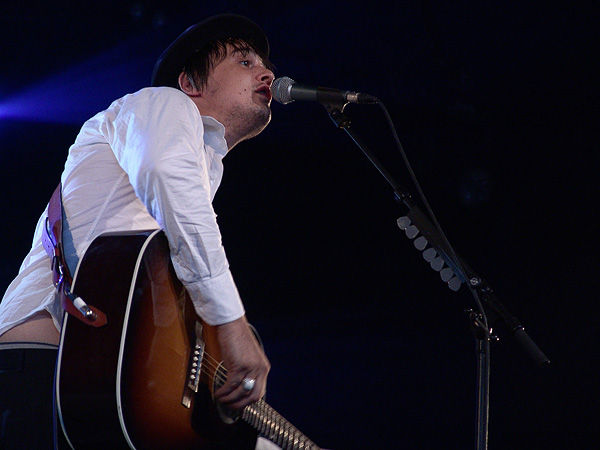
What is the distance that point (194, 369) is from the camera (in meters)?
1.36

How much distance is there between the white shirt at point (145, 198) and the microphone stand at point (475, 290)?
1.83 feet

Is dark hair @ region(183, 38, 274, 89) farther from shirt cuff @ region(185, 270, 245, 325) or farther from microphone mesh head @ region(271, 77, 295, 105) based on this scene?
shirt cuff @ region(185, 270, 245, 325)

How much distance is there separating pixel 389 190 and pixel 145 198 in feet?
13.4

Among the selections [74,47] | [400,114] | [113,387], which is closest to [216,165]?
[113,387]

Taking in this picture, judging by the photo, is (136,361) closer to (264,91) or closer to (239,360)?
(239,360)

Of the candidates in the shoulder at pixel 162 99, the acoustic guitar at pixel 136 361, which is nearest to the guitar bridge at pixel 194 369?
the acoustic guitar at pixel 136 361

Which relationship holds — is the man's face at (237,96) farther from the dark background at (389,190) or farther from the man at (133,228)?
the dark background at (389,190)

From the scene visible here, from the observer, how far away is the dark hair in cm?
185

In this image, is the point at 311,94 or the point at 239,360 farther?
the point at 311,94

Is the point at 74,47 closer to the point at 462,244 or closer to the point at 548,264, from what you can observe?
the point at 462,244

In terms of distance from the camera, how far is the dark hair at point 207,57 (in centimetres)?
185

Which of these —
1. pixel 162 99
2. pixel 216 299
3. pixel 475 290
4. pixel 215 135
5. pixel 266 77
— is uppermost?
pixel 266 77

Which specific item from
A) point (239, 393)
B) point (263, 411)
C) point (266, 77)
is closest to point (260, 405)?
point (263, 411)

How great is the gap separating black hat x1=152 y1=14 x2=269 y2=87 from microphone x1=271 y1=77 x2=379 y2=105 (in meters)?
0.32
